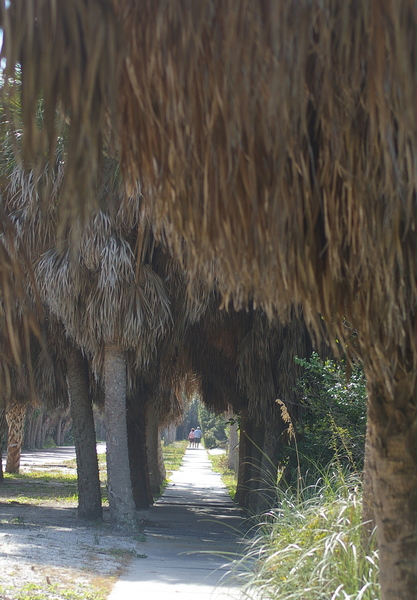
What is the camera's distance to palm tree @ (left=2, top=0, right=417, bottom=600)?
7.47 feet

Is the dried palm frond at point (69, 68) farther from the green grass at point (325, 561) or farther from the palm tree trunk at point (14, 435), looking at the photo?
the palm tree trunk at point (14, 435)

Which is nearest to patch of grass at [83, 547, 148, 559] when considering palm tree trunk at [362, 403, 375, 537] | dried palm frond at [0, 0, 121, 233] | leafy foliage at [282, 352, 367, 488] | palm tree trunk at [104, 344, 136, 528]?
palm tree trunk at [104, 344, 136, 528]

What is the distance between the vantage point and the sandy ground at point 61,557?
7.04 m

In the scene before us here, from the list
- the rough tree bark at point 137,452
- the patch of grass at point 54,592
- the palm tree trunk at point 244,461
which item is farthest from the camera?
the palm tree trunk at point 244,461

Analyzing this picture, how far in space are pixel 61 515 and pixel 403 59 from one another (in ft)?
44.7

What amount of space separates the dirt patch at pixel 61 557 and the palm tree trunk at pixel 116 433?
0.51 metres

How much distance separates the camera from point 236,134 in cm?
238

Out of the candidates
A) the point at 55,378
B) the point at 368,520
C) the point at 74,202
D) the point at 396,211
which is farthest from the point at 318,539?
the point at 55,378

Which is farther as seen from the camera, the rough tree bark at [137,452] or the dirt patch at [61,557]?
the rough tree bark at [137,452]

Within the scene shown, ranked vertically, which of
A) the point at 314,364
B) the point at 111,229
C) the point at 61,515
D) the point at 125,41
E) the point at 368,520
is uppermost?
the point at 111,229

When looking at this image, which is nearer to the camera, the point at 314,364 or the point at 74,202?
the point at 74,202

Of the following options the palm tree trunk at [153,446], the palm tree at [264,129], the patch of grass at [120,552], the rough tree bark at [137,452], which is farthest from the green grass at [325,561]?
the palm tree trunk at [153,446]

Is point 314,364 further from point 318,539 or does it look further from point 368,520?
point 368,520

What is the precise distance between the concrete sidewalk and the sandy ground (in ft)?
0.77
